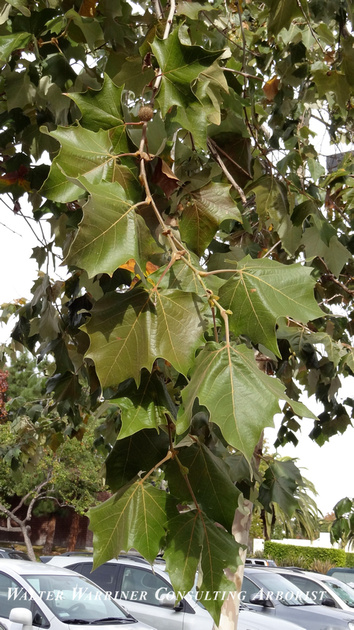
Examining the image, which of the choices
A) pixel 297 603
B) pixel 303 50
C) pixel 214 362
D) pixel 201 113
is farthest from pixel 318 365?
pixel 297 603

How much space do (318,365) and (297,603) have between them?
8154 millimetres

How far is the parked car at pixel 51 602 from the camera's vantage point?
20.3ft

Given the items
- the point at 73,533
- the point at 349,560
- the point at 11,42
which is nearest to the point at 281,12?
the point at 11,42

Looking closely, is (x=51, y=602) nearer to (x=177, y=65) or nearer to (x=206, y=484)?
(x=206, y=484)

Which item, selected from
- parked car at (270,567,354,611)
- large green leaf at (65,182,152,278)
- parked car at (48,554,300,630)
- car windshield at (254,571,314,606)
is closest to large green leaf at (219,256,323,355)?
large green leaf at (65,182,152,278)

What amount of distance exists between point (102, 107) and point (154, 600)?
8.36 m

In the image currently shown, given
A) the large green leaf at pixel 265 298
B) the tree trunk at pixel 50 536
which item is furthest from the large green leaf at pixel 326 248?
the tree trunk at pixel 50 536

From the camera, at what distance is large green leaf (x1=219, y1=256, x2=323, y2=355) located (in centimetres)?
126

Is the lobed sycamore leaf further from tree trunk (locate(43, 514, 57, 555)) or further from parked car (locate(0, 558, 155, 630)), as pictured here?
tree trunk (locate(43, 514, 57, 555))

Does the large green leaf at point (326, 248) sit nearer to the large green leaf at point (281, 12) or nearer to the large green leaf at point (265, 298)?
the large green leaf at point (281, 12)

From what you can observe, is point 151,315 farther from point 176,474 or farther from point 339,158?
point 339,158

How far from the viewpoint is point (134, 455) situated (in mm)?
1306

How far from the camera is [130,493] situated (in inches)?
48.8

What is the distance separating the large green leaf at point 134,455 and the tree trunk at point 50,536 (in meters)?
28.1
